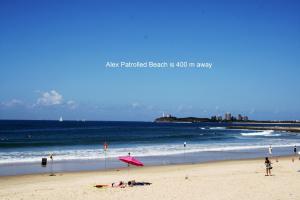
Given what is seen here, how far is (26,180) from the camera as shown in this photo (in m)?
22.4

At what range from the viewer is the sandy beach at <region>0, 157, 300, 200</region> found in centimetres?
1731

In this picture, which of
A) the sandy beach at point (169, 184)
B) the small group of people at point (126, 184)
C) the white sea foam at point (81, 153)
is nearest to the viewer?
the sandy beach at point (169, 184)

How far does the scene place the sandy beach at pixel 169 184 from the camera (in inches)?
682

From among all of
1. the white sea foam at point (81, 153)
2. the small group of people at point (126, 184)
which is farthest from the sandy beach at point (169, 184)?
the white sea foam at point (81, 153)

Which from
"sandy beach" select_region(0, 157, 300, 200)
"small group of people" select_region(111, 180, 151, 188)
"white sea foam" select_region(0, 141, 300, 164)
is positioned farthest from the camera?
"white sea foam" select_region(0, 141, 300, 164)

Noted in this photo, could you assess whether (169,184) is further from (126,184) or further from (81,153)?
(81,153)

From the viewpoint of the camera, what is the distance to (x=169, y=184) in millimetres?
20062

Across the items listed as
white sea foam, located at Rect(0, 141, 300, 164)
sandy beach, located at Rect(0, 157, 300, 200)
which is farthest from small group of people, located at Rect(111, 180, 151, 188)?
white sea foam, located at Rect(0, 141, 300, 164)

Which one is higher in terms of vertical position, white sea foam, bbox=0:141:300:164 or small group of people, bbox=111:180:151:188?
small group of people, bbox=111:180:151:188

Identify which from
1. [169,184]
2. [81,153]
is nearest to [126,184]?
[169,184]

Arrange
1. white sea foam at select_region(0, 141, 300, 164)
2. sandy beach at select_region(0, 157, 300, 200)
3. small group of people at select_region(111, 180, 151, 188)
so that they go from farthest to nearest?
white sea foam at select_region(0, 141, 300, 164) < small group of people at select_region(111, 180, 151, 188) < sandy beach at select_region(0, 157, 300, 200)

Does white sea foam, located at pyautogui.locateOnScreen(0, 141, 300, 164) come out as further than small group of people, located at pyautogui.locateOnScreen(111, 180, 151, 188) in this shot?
Yes

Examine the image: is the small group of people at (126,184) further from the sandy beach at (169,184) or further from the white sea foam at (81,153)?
the white sea foam at (81,153)

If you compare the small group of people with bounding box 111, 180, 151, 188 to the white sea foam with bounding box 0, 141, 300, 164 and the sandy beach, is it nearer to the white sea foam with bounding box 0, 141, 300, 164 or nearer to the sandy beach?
the sandy beach
